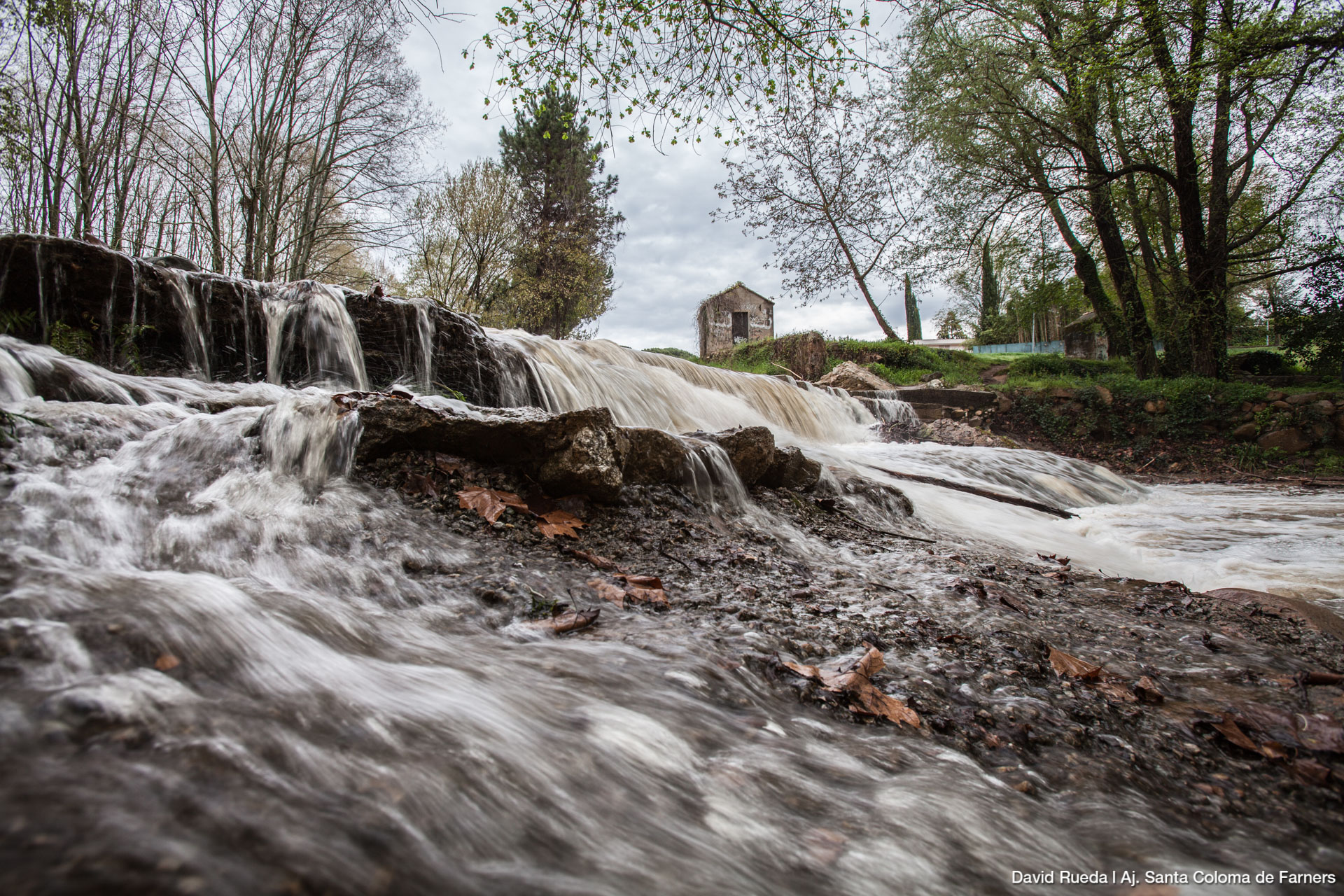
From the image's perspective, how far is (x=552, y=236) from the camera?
23.5m

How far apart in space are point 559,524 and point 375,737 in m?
2.00

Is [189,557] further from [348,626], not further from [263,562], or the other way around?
[348,626]

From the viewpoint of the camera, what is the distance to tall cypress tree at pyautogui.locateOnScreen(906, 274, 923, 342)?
1399 inches

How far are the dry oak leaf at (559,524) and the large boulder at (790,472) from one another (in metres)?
2.06

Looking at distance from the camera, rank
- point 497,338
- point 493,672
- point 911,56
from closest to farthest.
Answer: point 493,672 < point 497,338 < point 911,56

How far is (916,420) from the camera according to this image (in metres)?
13.1

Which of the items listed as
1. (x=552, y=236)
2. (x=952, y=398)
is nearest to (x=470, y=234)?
(x=552, y=236)

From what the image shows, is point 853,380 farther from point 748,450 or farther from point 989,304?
point 989,304

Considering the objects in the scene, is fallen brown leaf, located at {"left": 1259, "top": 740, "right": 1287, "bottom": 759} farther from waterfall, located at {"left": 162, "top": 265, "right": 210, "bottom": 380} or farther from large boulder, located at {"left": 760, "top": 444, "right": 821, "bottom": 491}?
waterfall, located at {"left": 162, "top": 265, "right": 210, "bottom": 380}

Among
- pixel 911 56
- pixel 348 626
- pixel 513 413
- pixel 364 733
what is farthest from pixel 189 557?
pixel 911 56

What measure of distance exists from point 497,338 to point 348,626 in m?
5.98

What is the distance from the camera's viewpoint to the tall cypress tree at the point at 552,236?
2312 centimetres

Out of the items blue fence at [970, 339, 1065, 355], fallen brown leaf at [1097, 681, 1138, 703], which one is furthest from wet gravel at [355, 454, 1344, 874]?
blue fence at [970, 339, 1065, 355]

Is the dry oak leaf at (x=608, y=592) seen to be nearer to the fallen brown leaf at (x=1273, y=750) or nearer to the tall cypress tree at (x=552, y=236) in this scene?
the fallen brown leaf at (x=1273, y=750)
